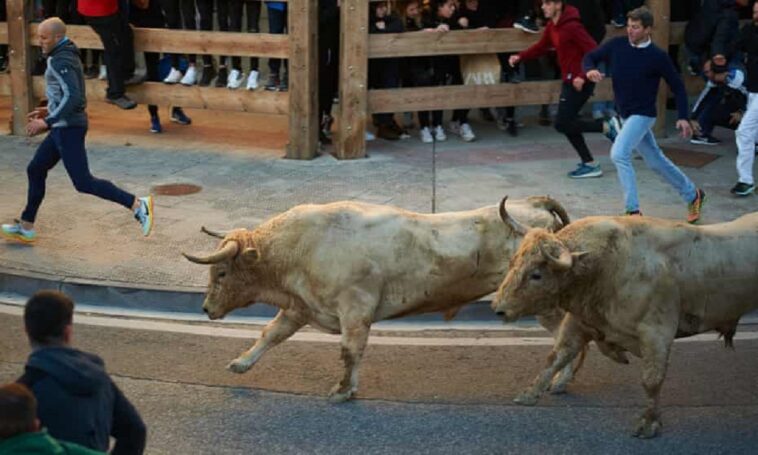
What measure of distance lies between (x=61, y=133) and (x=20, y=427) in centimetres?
668

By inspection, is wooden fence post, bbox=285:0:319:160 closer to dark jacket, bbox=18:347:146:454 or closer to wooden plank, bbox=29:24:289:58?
wooden plank, bbox=29:24:289:58

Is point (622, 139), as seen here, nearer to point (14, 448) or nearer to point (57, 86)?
point (57, 86)

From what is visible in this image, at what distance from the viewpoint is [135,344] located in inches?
365

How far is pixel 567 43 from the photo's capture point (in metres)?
13.1

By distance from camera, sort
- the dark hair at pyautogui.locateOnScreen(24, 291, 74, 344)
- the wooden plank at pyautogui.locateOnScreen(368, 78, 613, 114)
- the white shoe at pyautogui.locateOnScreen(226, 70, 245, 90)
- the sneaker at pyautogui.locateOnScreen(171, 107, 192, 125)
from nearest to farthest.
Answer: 1. the dark hair at pyautogui.locateOnScreen(24, 291, 74, 344)
2. the wooden plank at pyautogui.locateOnScreen(368, 78, 613, 114)
3. the white shoe at pyautogui.locateOnScreen(226, 70, 245, 90)
4. the sneaker at pyautogui.locateOnScreen(171, 107, 192, 125)

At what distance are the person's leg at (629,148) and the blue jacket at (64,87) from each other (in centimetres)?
462

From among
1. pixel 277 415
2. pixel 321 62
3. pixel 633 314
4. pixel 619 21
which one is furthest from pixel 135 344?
pixel 619 21

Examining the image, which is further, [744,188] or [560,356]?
[744,188]

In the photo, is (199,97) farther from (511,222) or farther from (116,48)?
(511,222)

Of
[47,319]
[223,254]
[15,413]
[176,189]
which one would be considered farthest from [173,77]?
[15,413]

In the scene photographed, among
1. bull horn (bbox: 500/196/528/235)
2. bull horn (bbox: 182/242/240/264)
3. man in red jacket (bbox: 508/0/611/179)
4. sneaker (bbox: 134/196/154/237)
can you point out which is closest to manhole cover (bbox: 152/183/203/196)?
sneaker (bbox: 134/196/154/237)

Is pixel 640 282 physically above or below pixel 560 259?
below

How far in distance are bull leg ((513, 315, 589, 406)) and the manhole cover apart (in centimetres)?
565

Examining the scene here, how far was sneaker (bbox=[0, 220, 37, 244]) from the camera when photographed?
11188mm
